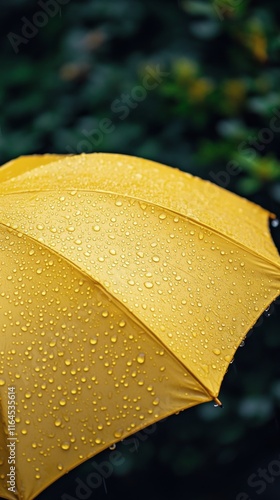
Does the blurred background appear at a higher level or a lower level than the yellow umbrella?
lower

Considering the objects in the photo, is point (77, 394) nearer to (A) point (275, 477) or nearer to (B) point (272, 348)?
(B) point (272, 348)

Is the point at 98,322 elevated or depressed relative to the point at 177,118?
elevated

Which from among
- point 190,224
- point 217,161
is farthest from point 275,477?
point 190,224

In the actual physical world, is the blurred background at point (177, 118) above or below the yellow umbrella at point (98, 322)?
below

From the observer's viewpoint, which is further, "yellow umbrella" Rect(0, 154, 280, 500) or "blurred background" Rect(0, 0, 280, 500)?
"blurred background" Rect(0, 0, 280, 500)
